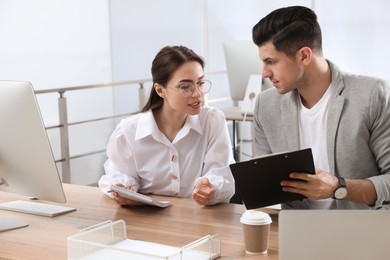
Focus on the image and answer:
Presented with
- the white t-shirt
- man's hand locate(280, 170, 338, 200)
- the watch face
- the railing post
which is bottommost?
the railing post

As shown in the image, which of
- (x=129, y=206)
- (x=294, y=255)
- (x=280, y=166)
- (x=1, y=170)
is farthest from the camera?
(x=129, y=206)

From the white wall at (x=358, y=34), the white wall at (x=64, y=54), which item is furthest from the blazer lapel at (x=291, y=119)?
the white wall at (x=64, y=54)

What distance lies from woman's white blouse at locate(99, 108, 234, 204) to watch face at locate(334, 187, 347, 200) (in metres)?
0.62

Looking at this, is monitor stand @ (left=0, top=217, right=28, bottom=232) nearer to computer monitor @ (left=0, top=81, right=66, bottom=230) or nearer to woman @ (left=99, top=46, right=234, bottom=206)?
computer monitor @ (left=0, top=81, right=66, bottom=230)

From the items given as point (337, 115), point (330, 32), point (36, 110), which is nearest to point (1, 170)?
point (36, 110)

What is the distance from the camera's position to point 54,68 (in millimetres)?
6340

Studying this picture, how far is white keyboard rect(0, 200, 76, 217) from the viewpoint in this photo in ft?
7.41

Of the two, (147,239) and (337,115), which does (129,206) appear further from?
(337,115)

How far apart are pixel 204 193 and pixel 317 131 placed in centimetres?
45

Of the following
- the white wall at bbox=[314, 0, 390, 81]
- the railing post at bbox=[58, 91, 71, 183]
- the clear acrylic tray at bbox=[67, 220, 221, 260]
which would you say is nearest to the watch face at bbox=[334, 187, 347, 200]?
the clear acrylic tray at bbox=[67, 220, 221, 260]

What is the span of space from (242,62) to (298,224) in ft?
10.0

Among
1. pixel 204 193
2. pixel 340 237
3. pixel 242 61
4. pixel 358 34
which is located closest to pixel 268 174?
pixel 204 193

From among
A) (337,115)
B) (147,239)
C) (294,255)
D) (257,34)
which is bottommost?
(147,239)

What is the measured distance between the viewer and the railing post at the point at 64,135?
462cm
